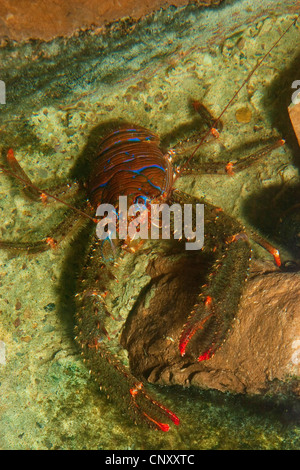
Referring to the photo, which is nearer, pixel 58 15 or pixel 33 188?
pixel 58 15

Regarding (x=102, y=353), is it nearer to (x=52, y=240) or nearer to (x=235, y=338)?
(x=235, y=338)

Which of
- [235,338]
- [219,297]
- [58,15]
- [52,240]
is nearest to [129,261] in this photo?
[52,240]

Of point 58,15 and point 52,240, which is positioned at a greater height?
point 58,15

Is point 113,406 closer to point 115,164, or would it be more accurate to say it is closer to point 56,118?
point 115,164
